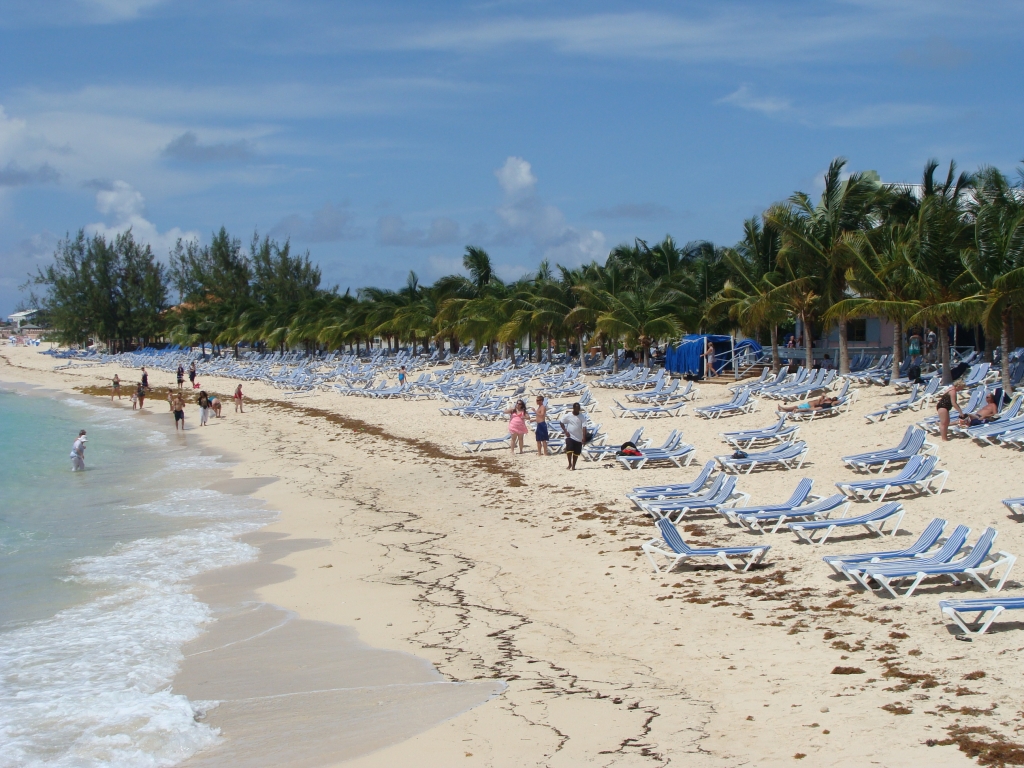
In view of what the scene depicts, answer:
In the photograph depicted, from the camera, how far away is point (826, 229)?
887 inches

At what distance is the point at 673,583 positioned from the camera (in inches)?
321

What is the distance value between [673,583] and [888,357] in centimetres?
1674

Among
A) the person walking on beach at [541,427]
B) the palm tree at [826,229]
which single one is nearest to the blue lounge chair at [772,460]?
the person walking on beach at [541,427]

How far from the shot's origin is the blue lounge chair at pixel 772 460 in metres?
13.1

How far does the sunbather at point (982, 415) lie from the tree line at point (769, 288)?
255 centimetres

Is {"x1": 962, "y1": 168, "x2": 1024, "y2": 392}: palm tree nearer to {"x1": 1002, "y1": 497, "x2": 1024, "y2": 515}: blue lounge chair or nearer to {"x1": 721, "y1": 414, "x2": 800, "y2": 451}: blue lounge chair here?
{"x1": 721, "y1": 414, "x2": 800, "y2": 451}: blue lounge chair

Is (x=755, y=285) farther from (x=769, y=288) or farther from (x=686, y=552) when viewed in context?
(x=686, y=552)

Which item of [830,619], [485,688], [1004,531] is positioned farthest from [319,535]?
[1004,531]

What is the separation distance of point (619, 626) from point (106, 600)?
5.05 metres

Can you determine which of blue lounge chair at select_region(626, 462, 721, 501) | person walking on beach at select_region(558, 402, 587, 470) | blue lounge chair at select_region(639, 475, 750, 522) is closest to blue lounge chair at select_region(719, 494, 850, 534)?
blue lounge chair at select_region(639, 475, 750, 522)

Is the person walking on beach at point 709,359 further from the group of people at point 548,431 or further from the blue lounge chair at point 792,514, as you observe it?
the blue lounge chair at point 792,514

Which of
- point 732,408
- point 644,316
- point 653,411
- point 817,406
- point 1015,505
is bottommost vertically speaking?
point 1015,505

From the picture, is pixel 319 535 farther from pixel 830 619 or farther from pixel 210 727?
pixel 830 619

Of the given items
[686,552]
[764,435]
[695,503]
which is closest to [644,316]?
[764,435]
